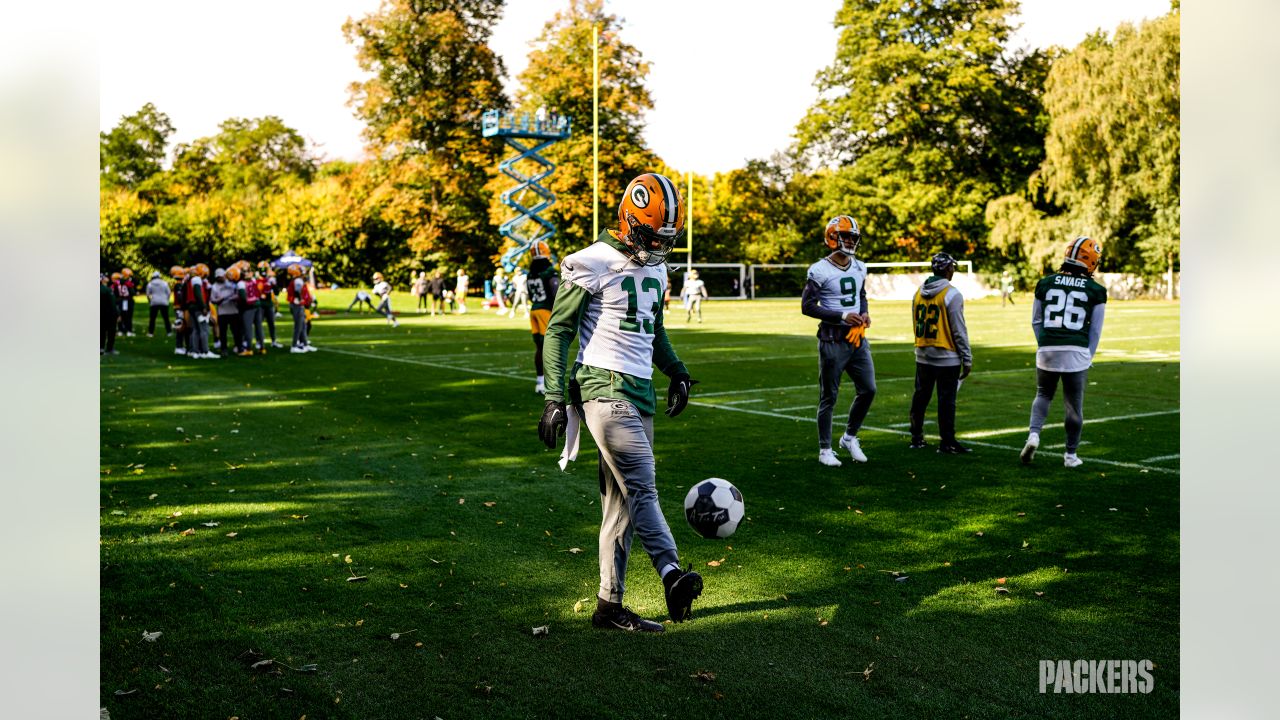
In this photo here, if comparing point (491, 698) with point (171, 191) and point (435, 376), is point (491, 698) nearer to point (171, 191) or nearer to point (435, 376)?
point (435, 376)

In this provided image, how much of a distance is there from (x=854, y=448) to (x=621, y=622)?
5.41 metres

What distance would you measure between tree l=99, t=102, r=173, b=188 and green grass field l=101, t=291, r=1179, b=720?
89.1m

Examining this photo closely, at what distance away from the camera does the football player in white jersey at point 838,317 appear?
10180 millimetres

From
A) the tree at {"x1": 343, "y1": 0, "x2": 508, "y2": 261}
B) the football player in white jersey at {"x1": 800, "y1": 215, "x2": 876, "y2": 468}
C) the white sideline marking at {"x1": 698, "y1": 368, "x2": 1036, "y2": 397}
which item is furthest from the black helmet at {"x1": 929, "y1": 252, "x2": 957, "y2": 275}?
the tree at {"x1": 343, "y1": 0, "x2": 508, "y2": 261}

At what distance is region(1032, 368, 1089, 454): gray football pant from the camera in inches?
398

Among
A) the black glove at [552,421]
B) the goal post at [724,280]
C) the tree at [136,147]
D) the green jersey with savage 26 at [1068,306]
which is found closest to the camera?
the black glove at [552,421]

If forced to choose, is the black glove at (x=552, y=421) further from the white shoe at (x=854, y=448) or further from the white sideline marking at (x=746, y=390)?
the white sideline marking at (x=746, y=390)

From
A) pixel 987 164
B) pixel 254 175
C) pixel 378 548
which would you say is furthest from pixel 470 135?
pixel 378 548

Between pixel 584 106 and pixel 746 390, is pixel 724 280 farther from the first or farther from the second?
pixel 746 390

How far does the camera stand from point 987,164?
66.6 metres

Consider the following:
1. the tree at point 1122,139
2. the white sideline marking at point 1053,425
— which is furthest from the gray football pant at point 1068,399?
the tree at point 1122,139

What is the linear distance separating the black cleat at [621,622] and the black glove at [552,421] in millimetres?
1022

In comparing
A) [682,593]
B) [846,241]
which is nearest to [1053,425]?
[846,241]

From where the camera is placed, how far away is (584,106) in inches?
2240
